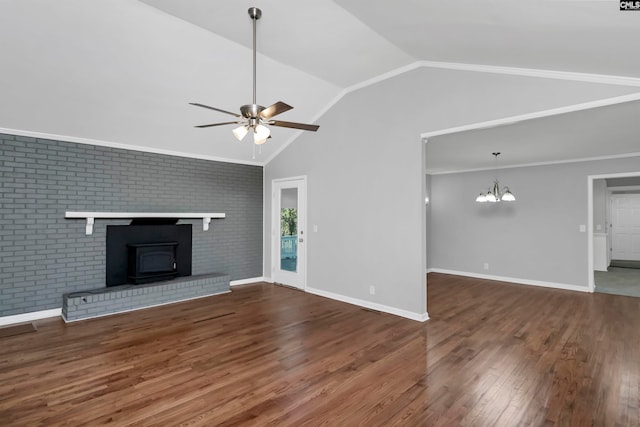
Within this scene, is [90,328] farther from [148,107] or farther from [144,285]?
[148,107]

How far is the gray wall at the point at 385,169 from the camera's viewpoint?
371 centimetres

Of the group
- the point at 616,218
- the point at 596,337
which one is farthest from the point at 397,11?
the point at 616,218

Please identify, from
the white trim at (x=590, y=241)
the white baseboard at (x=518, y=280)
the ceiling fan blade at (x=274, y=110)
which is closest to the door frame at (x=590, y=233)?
the white trim at (x=590, y=241)

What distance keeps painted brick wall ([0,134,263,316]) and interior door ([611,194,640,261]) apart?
11.4 metres

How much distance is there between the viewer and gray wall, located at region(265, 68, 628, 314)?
12.2 feet

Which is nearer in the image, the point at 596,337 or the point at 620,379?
the point at 620,379

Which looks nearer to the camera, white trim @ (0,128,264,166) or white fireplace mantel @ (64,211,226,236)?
white trim @ (0,128,264,166)

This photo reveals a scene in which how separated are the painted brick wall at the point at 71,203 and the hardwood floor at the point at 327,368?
71 cm

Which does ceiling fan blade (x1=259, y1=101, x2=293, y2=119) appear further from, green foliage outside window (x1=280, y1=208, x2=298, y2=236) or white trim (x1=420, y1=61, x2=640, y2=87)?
green foliage outside window (x1=280, y1=208, x2=298, y2=236)

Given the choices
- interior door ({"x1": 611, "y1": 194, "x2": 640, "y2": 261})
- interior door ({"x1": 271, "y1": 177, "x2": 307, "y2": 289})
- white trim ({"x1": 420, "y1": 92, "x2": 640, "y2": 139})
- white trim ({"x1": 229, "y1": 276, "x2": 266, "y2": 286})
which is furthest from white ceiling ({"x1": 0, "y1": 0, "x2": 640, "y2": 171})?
interior door ({"x1": 611, "y1": 194, "x2": 640, "y2": 261})

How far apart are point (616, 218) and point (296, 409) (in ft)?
38.7

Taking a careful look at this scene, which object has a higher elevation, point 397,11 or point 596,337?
point 397,11

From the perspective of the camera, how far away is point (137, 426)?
7.04 feet

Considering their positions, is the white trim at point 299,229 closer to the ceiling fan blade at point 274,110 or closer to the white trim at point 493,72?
the white trim at point 493,72
